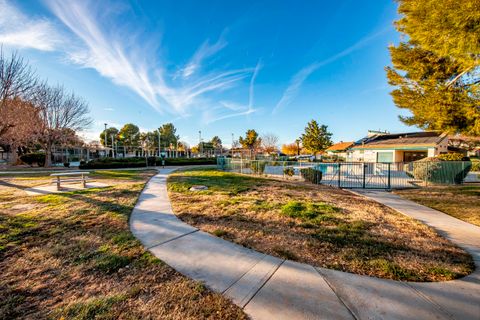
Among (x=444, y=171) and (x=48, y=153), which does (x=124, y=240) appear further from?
(x=48, y=153)

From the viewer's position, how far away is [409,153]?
78.6ft

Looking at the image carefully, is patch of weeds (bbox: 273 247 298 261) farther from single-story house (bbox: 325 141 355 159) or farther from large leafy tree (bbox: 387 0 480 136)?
single-story house (bbox: 325 141 355 159)

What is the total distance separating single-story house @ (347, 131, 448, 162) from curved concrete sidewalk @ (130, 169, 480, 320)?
82.5 ft

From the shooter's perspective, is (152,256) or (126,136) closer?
(152,256)

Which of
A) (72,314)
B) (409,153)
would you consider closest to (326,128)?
(409,153)

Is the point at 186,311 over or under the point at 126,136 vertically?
under

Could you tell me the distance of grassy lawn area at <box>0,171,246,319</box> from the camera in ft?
5.91

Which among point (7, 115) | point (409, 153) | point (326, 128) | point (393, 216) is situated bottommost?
point (393, 216)

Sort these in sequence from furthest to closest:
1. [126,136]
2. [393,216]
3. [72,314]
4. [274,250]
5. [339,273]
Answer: [126,136]
[393,216]
[274,250]
[339,273]
[72,314]

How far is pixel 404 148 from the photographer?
22.6 m

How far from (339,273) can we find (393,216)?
3635mm

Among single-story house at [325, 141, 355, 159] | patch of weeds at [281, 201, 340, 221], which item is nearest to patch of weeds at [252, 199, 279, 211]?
patch of weeds at [281, 201, 340, 221]

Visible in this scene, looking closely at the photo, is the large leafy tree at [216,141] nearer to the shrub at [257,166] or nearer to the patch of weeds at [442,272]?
the shrub at [257,166]

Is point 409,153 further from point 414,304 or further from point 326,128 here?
point 414,304
